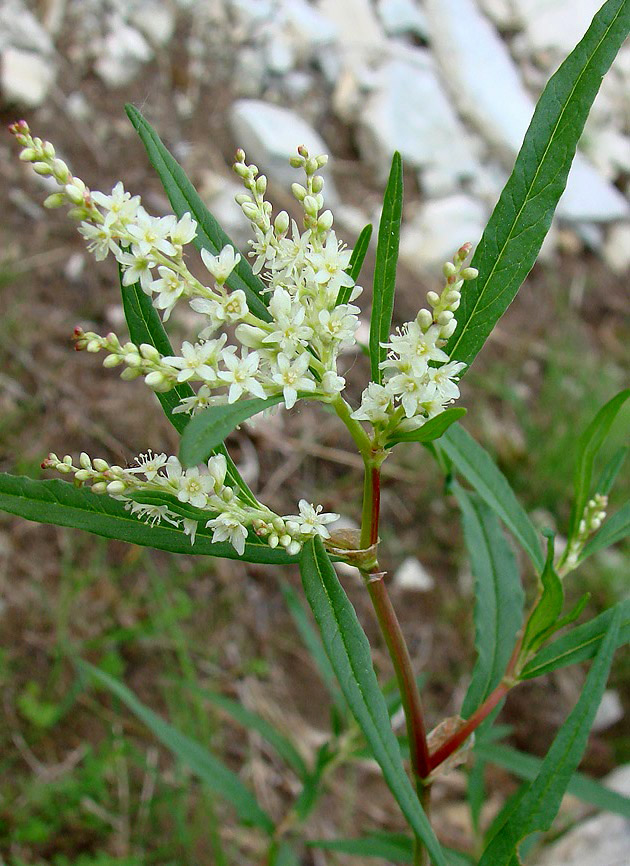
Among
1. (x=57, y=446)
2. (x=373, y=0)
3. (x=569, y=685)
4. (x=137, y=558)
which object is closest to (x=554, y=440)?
(x=569, y=685)

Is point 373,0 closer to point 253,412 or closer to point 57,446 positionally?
point 57,446

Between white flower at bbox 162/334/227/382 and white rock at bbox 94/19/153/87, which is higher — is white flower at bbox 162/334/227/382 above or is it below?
below

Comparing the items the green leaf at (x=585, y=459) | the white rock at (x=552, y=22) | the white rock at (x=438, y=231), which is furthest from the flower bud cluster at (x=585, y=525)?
the white rock at (x=552, y=22)

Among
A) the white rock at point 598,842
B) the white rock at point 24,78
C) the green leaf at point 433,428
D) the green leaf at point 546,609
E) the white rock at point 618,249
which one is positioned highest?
the white rock at point 24,78

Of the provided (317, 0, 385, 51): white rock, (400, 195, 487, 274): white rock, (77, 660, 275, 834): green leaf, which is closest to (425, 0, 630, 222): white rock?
(317, 0, 385, 51): white rock

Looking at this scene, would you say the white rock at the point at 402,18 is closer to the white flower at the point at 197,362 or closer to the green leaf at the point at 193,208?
the green leaf at the point at 193,208

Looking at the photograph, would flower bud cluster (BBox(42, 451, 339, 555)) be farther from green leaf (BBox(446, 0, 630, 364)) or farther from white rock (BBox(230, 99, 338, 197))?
white rock (BBox(230, 99, 338, 197))
